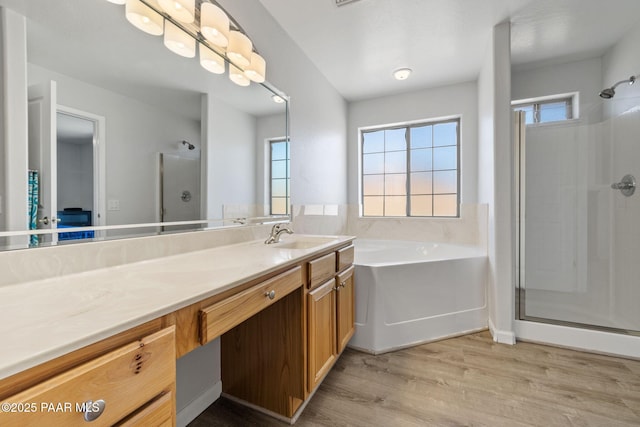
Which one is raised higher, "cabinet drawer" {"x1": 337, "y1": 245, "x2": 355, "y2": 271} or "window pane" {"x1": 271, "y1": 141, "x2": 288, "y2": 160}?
"window pane" {"x1": 271, "y1": 141, "x2": 288, "y2": 160}

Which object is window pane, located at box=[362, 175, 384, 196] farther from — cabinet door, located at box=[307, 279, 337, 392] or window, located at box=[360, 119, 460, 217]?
cabinet door, located at box=[307, 279, 337, 392]

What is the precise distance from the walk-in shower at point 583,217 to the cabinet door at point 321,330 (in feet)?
5.51

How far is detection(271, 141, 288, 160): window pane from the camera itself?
2.14m

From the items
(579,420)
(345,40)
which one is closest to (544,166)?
(579,420)

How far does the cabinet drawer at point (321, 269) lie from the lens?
1.42 metres

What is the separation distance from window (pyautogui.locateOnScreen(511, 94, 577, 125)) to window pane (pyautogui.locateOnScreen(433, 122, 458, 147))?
625mm

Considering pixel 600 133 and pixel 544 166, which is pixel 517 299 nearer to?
pixel 544 166

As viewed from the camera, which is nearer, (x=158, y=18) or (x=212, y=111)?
(x=158, y=18)

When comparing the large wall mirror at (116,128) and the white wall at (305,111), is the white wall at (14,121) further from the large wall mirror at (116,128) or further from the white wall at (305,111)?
the white wall at (305,111)

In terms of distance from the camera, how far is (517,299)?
230 cm

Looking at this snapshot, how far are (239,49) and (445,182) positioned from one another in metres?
2.74

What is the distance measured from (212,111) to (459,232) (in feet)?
9.35

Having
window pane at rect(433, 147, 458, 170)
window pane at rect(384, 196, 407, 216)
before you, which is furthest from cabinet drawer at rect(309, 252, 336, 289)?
window pane at rect(433, 147, 458, 170)

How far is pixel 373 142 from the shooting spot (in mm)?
3811
